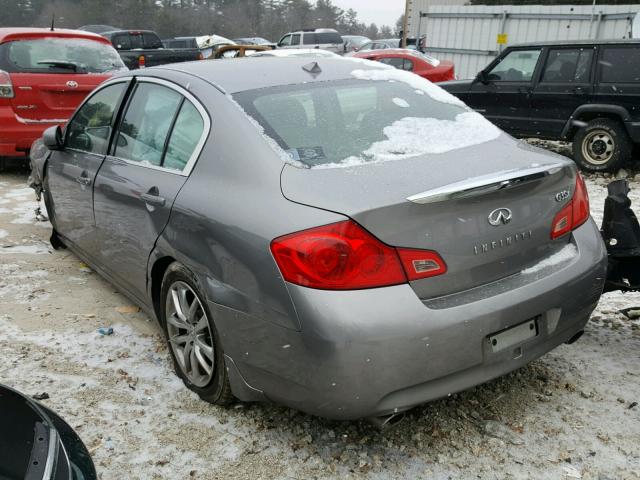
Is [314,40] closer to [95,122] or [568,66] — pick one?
[568,66]

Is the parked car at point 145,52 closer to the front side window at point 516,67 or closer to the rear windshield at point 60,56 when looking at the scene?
the rear windshield at point 60,56

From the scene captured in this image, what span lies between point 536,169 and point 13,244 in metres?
4.66

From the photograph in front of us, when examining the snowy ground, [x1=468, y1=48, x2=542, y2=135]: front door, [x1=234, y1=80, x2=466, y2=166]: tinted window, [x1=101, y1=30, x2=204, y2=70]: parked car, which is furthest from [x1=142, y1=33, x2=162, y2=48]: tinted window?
[x1=234, y1=80, x2=466, y2=166]: tinted window

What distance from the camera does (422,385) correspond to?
7.75 feet

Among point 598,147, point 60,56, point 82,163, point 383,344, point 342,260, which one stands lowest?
point 598,147

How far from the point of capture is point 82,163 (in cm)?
414

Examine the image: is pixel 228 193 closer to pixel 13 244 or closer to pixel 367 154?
pixel 367 154

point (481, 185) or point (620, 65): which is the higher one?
point (620, 65)

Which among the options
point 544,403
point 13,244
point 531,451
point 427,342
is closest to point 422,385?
point 427,342

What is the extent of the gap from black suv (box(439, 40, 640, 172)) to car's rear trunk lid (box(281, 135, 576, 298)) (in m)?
6.12

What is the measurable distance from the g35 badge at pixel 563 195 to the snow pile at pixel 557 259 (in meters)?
0.22

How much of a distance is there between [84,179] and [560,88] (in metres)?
6.92

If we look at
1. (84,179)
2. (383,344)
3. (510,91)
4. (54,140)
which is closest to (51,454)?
(383,344)

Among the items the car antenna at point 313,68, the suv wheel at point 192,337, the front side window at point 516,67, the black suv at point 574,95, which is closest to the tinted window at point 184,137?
the suv wheel at point 192,337
